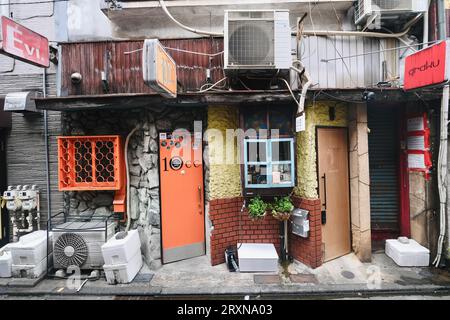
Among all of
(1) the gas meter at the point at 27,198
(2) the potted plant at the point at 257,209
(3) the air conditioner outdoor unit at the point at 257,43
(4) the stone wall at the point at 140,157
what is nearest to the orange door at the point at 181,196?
(4) the stone wall at the point at 140,157

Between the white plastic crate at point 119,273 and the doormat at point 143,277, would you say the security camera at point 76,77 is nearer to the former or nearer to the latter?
the white plastic crate at point 119,273

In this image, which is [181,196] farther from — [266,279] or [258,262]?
[266,279]

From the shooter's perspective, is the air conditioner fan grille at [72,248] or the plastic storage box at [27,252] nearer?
the plastic storage box at [27,252]

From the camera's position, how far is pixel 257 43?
17.4 ft

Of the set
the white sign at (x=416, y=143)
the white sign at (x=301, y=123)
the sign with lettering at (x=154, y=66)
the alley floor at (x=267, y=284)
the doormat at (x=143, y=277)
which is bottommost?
the alley floor at (x=267, y=284)

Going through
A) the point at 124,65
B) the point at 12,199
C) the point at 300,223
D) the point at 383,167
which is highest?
the point at 124,65

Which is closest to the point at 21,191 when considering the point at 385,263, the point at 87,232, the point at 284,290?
the point at 87,232

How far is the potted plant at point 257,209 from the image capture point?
18.6ft

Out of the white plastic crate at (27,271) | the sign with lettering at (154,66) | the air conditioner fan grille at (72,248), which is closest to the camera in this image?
the sign with lettering at (154,66)

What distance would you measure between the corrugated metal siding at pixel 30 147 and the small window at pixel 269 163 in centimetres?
504

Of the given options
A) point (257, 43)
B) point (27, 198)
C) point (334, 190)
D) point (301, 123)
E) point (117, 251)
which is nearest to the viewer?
point (301, 123)

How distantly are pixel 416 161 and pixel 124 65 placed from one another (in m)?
7.46

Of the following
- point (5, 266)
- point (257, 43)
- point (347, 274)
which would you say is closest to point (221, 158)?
point (257, 43)

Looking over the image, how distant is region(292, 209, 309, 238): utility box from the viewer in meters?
5.66
